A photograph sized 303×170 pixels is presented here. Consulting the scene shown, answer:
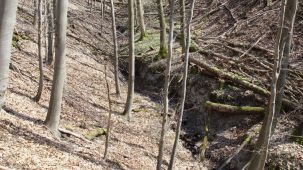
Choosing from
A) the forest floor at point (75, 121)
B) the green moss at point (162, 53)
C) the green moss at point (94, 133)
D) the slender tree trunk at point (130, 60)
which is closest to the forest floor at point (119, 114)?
the forest floor at point (75, 121)

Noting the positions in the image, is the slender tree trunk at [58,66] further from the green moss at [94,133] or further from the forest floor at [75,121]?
the green moss at [94,133]

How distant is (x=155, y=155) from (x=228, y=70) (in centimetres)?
583

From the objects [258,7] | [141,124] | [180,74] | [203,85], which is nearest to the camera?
[141,124]

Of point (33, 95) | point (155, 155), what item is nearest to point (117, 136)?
point (155, 155)

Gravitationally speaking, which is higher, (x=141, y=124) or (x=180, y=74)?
(x=180, y=74)

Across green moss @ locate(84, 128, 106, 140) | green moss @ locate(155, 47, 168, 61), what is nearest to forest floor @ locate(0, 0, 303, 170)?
green moss @ locate(84, 128, 106, 140)

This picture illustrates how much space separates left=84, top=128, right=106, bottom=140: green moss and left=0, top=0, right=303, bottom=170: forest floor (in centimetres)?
16

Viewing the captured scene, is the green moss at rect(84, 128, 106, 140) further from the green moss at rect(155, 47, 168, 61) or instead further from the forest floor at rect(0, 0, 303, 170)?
the green moss at rect(155, 47, 168, 61)

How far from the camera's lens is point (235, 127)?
51.6 feet

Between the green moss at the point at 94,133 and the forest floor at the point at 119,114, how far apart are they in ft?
0.52

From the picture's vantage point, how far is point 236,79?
16.7 meters

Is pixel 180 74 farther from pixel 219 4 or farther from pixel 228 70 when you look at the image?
pixel 219 4

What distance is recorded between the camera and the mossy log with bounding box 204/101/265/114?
1554 cm

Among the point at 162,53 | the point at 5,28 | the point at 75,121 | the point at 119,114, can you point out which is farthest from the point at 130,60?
the point at 5,28
